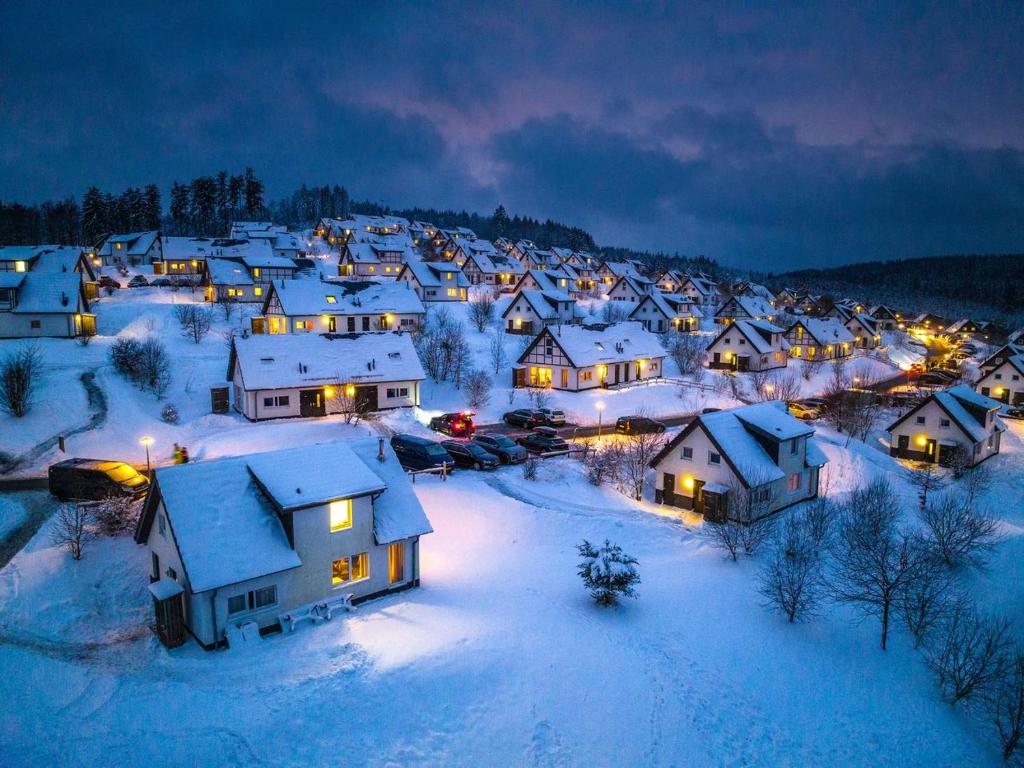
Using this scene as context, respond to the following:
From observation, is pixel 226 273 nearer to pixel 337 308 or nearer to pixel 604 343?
pixel 337 308

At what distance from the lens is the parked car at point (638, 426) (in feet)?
149

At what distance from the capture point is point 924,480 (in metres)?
41.4

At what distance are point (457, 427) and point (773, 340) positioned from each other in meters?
51.5

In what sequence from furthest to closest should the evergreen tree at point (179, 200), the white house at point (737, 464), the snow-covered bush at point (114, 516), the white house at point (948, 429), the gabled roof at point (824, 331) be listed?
1. the evergreen tree at point (179, 200)
2. the gabled roof at point (824, 331)
3. the white house at point (948, 429)
4. the white house at point (737, 464)
5. the snow-covered bush at point (114, 516)

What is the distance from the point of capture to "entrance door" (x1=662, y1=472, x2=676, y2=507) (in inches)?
1390

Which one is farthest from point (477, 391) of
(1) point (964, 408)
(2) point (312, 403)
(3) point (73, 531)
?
(1) point (964, 408)

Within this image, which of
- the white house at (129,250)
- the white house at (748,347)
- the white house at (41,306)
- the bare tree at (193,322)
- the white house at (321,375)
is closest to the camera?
the white house at (321,375)

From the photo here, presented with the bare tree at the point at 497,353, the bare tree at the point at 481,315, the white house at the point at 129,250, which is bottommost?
the bare tree at the point at 497,353

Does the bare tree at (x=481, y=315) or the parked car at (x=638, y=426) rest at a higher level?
the bare tree at (x=481, y=315)

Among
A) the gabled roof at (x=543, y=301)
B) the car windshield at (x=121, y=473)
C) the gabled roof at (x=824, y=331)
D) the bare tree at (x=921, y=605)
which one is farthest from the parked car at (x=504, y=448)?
the gabled roof at (x=824, y=331)

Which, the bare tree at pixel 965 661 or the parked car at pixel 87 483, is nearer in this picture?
the bare tree at pixel 965 661

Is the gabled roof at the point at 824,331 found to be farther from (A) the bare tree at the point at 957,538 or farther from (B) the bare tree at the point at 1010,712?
(B) the bare tree at the point at 1010,712

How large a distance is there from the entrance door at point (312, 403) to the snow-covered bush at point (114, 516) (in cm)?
1984

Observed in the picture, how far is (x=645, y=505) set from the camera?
34.5 meters
